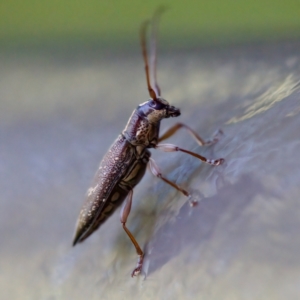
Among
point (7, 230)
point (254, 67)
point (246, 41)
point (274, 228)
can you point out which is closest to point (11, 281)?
point (7, 230)

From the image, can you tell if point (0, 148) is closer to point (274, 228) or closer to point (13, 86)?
point (13, 86)

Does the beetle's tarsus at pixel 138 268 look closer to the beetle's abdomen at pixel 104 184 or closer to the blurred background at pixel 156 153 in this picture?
the blurred background at pixel 156 153

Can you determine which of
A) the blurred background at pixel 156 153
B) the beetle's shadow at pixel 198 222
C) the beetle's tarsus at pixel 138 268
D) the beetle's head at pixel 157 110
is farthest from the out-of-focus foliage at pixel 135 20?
the beetle's tarsus at pixel 138 268

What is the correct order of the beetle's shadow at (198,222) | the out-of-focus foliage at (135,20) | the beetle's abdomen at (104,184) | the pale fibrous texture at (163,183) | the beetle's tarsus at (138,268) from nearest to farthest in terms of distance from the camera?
the pale fibrous texture at (163,183) < the beetle's shadow at (198,222) < the beetle's tarsus at (138,268) < the beetle's abdomen at (104,184) < the out-of-focus foliage at (135,20)

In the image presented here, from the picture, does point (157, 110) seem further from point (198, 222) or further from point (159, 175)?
point (198, 222)

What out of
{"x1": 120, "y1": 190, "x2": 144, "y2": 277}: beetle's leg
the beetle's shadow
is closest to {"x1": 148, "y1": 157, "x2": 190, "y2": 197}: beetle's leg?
the beetle's shadow

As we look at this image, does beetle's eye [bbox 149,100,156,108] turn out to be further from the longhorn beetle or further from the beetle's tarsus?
the beetle's tarsus
